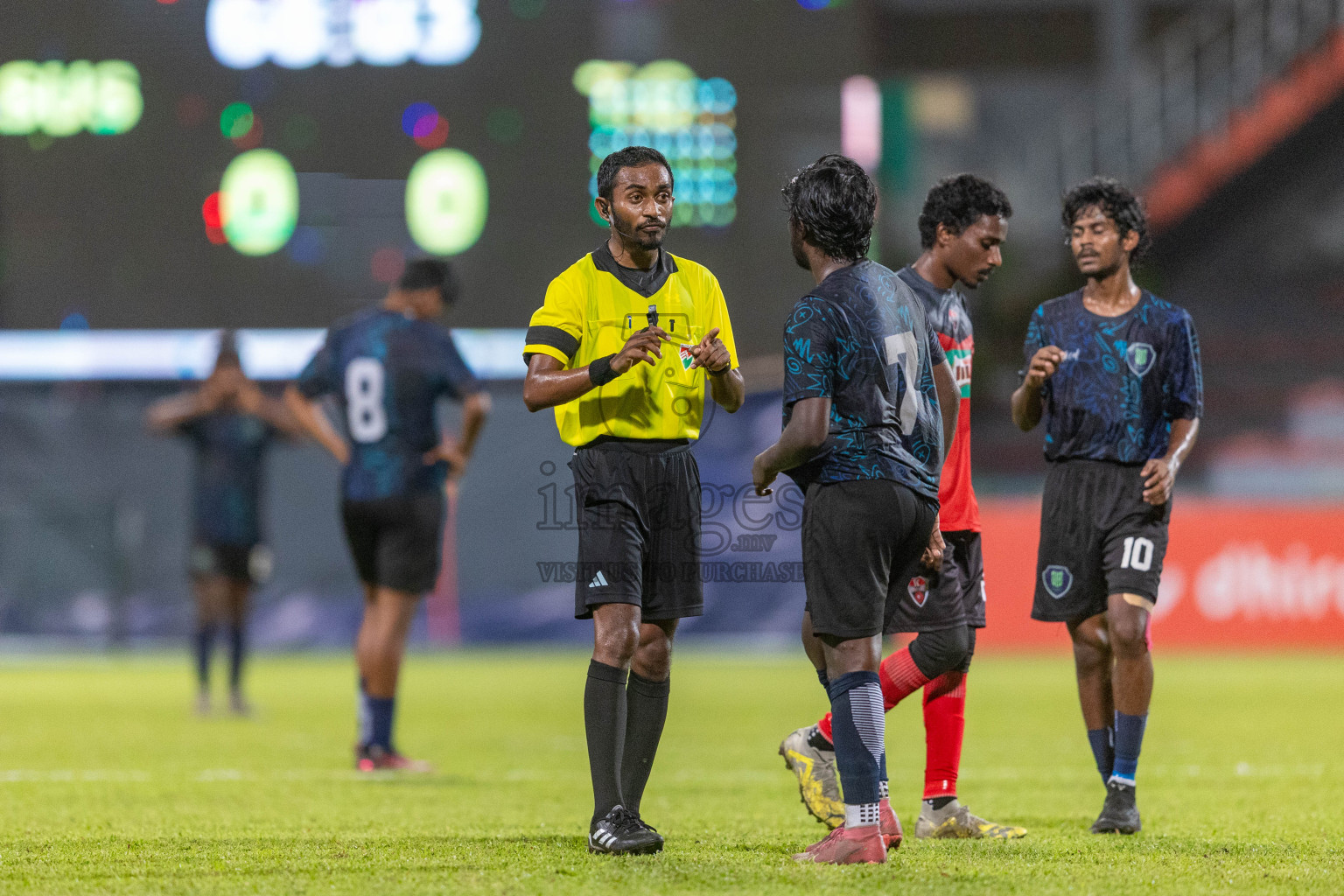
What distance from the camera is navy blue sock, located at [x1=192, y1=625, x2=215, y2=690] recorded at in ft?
30.9

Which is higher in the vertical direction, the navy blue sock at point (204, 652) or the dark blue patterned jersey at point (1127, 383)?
the dark blue patterned jersey at point (1127, 383)

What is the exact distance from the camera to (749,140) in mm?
11938

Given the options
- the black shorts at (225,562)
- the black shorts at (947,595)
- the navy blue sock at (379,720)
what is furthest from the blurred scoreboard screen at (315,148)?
the black shorts at (947,595)

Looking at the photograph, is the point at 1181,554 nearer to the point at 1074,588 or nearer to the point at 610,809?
the point at 1074,588

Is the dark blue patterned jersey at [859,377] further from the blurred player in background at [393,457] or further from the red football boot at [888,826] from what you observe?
the blurred player in background at [393,457]

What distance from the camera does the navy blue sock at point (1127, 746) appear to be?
4.70m

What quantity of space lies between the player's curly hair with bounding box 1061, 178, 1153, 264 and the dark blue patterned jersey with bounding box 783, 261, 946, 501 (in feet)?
4.23

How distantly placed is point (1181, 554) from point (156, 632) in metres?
9.81

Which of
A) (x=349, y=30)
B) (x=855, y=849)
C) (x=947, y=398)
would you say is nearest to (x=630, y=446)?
(x=947, y=398)

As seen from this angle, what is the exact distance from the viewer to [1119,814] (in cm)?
464

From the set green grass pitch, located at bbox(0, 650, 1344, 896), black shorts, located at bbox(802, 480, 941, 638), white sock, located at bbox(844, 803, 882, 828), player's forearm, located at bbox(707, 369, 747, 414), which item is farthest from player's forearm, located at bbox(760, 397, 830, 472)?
green grass pitch, located at bbox(0, 650, 1344, 896)

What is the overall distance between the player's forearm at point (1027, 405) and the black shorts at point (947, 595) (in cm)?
49

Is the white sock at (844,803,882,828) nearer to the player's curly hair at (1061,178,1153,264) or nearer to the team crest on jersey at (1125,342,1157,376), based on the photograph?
the team crest on jersey at (1125,342,1157,376)

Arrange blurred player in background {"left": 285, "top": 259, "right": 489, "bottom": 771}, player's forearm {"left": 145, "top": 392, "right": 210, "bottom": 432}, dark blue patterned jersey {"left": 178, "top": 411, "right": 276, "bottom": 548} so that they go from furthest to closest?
dark blue patterned jersey {"left": 178, "top": 411, "right": 276, "bottom": 548} → player's forearm {"left": 145, "top": 392, "right": 210, "bottom": 432} → blurred player in background {"left": 285, "top": 259, "right": 489, "bottom": 771}
